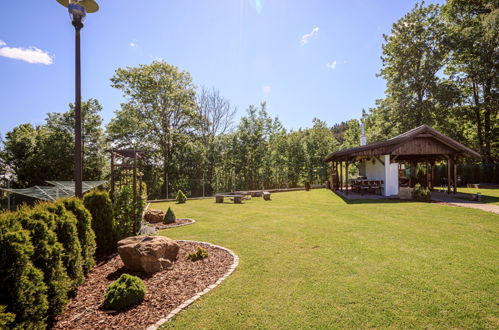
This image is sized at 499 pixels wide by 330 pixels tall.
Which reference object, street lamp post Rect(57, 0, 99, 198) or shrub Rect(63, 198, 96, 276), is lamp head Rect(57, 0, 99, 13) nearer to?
street lamp post Rect(57, 0, 99, 198)

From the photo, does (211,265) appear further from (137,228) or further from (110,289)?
(137,228)

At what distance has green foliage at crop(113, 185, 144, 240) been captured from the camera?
602cm

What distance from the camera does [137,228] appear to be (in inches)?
261

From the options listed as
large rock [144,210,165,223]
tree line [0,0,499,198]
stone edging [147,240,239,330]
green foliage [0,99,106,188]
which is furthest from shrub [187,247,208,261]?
green foliage [0,99,106,188]

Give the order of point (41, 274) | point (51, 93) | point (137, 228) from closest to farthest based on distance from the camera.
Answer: point (41, 274) → point (137, 228) → point (51, 93)

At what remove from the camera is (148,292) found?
3754mm

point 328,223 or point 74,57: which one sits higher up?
point 74,57

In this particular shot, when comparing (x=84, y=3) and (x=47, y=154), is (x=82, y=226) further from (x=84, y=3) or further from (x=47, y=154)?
(x=47, y=154)

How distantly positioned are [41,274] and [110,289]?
0.94 meters

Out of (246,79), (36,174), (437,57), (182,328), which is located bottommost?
(182,328)

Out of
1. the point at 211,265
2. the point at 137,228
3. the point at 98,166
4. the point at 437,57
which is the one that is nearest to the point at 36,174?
the point at 98,166

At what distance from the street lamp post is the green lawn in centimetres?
319

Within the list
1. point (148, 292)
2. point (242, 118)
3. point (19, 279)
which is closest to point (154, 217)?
point (148, 292)

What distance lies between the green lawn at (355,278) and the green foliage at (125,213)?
133cm
